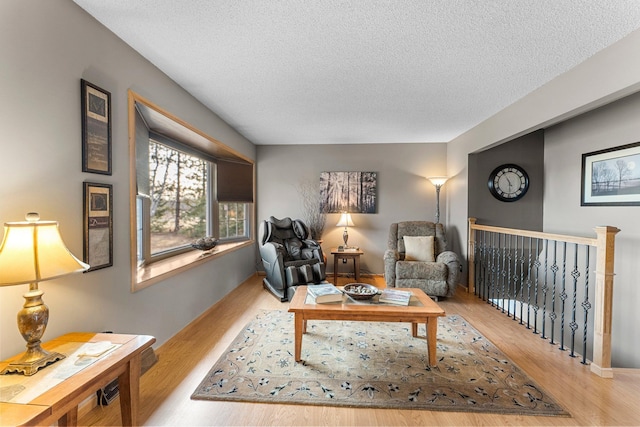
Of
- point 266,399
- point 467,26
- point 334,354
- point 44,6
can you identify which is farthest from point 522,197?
point 44,6

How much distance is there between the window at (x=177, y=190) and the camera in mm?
2527

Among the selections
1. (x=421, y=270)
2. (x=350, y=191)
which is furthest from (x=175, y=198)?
(x=421, y=270)

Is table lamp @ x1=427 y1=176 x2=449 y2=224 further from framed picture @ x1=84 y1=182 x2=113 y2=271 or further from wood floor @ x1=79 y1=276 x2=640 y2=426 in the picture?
framed picture @ x1=84 y1=182 x2=113 y2=271

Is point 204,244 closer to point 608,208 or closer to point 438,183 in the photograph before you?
point 438,183

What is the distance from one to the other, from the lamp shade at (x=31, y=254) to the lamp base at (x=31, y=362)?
37 cm

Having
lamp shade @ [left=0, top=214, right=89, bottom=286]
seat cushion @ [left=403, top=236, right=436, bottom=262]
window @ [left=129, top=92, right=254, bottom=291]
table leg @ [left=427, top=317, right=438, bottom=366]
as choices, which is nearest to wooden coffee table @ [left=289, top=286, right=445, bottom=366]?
table leg @ [left=427, top=317, right=438, bottom=366]

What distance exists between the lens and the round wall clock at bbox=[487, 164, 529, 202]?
4160mm

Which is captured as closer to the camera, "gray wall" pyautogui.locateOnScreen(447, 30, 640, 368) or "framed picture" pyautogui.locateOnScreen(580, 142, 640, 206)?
"gray wall" pyautogui.locateOnScreen(447, 30, 640, 368)

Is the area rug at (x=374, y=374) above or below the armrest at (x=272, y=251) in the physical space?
below

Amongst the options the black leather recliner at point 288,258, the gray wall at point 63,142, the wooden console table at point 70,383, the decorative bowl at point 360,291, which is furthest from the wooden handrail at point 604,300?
the gray wall at point 63,142

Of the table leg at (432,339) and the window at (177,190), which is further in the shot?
the window at (177,190)

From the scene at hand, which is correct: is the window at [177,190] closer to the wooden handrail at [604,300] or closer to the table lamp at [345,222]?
the table lamp at [345,222]

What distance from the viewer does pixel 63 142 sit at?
1549mm

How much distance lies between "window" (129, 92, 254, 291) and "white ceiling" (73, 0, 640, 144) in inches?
20.4
